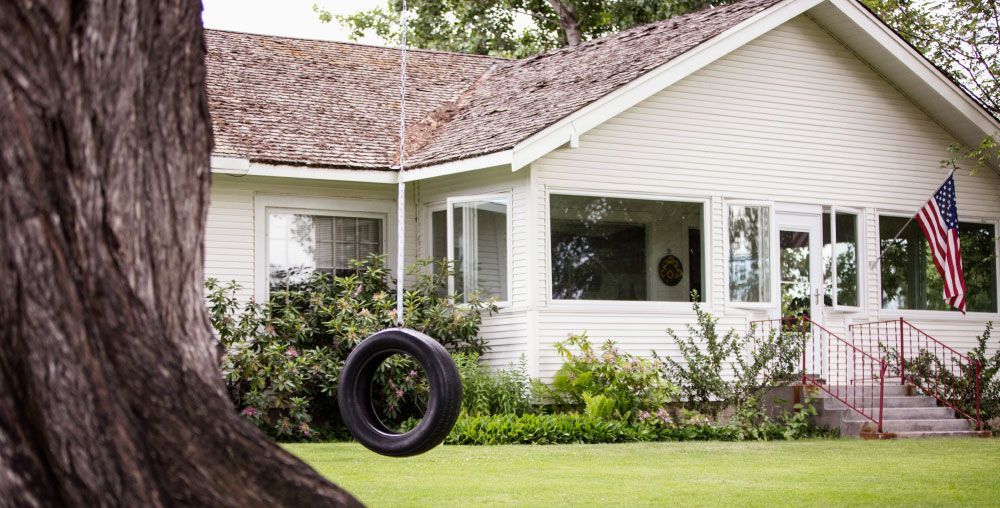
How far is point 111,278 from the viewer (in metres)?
3.58

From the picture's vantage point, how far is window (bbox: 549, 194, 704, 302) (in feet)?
48.4

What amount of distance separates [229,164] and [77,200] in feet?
36.5

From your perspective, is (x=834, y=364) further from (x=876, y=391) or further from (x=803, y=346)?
(x=803, y=346)

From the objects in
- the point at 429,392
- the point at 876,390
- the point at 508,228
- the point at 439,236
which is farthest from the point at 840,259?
the point at 429,392

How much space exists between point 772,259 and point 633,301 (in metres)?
1.93

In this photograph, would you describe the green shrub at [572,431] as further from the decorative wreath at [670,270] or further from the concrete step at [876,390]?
the decorative wreath at [670,270]

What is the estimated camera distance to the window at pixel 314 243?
1562cm

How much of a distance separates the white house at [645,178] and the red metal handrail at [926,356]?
216mm

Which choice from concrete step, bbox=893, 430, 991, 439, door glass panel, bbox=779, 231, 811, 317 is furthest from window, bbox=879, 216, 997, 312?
concrete step, bbox=893, 430, 991, 439

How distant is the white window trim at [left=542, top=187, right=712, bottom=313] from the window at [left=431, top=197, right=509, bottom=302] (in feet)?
2.03

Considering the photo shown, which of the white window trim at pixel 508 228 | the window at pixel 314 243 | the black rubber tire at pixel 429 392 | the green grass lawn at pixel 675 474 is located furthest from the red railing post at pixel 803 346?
the black rubber tire at pixel 429 392

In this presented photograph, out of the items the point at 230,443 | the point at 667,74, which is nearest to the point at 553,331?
the point at 667,74

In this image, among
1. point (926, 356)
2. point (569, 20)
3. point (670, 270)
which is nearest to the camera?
point (670, 270)

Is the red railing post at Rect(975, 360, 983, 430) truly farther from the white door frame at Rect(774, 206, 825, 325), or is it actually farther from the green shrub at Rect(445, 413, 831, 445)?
the green shrub at Rect(445, 413, 831, 445)
